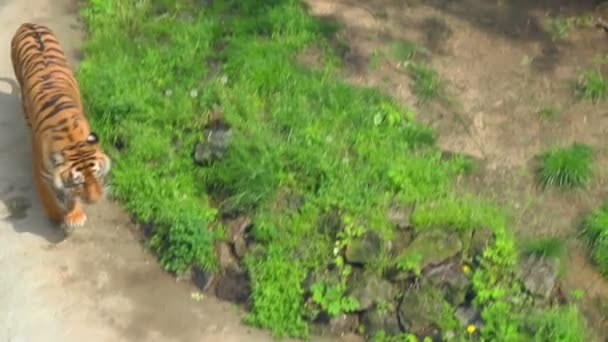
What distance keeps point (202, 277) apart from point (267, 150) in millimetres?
1015

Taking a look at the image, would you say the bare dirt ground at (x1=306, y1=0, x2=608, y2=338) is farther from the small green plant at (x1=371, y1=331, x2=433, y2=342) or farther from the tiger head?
the tiger head

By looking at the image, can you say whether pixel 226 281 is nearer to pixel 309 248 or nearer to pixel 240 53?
pixel 309 248

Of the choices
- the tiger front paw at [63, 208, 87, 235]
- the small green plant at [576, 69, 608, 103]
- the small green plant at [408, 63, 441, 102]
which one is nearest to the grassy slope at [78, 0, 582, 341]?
the small green plant at [408, 63, 441, 102]

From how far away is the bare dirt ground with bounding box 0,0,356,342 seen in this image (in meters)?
5.73

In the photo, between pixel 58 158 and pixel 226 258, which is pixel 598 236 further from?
pixel 58 158

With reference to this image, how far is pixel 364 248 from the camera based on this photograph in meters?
5.93

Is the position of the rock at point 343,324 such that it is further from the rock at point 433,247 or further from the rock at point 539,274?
the rock at point 539,274

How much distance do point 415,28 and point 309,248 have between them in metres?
2.42

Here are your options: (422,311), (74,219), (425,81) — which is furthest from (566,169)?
(74,219)

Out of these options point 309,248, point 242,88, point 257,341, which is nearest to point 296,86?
point 242,88

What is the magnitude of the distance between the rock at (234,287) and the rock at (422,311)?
1.00 metres

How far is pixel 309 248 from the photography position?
603 centimetres

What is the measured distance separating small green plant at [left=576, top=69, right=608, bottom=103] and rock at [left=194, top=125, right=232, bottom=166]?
→ 262 cm

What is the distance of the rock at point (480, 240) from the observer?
5898mm
